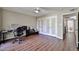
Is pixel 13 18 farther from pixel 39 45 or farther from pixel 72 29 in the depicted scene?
pixel 72 29

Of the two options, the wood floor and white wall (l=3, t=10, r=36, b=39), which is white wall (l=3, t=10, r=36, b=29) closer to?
white wall (l=3, t=10, r=36, b=39)

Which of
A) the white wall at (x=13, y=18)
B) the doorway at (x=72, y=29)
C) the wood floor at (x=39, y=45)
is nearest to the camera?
the white wall at (x=13, y=18)

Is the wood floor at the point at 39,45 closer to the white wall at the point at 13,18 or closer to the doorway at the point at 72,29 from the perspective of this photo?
the doorway at the point at 72,29

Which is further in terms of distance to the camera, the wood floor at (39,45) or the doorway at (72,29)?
the doorway at (72,29)

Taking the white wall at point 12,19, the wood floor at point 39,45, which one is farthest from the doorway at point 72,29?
the white wall at point 12,19

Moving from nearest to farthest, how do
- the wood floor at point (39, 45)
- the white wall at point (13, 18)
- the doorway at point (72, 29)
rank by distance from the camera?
the white wall at point (13, 18), the wood floor at point (39, 45), the doorway at point (72, 29)

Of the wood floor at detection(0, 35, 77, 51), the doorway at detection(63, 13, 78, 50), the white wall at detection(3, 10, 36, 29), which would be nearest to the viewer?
the white wall at detection(3, 10, 36, 29)

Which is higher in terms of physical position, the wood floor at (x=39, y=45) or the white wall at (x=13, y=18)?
the white wall at (x=13, y=18)

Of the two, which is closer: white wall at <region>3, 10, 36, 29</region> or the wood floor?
white wall at <region>3, 10, 36, 29</region>

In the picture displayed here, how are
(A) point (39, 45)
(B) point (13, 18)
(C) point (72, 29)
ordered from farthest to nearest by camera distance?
(C) point (72, 29)
(A) point (39, 45)
(B) point (13, 18)

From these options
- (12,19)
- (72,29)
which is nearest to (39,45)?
(12,19)

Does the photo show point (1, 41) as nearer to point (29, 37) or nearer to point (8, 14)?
point (8, 14)

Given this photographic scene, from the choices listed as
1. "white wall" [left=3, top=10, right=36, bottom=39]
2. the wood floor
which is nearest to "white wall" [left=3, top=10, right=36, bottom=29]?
"white wall" [left=3, top=10, right=36, bottom=39]
